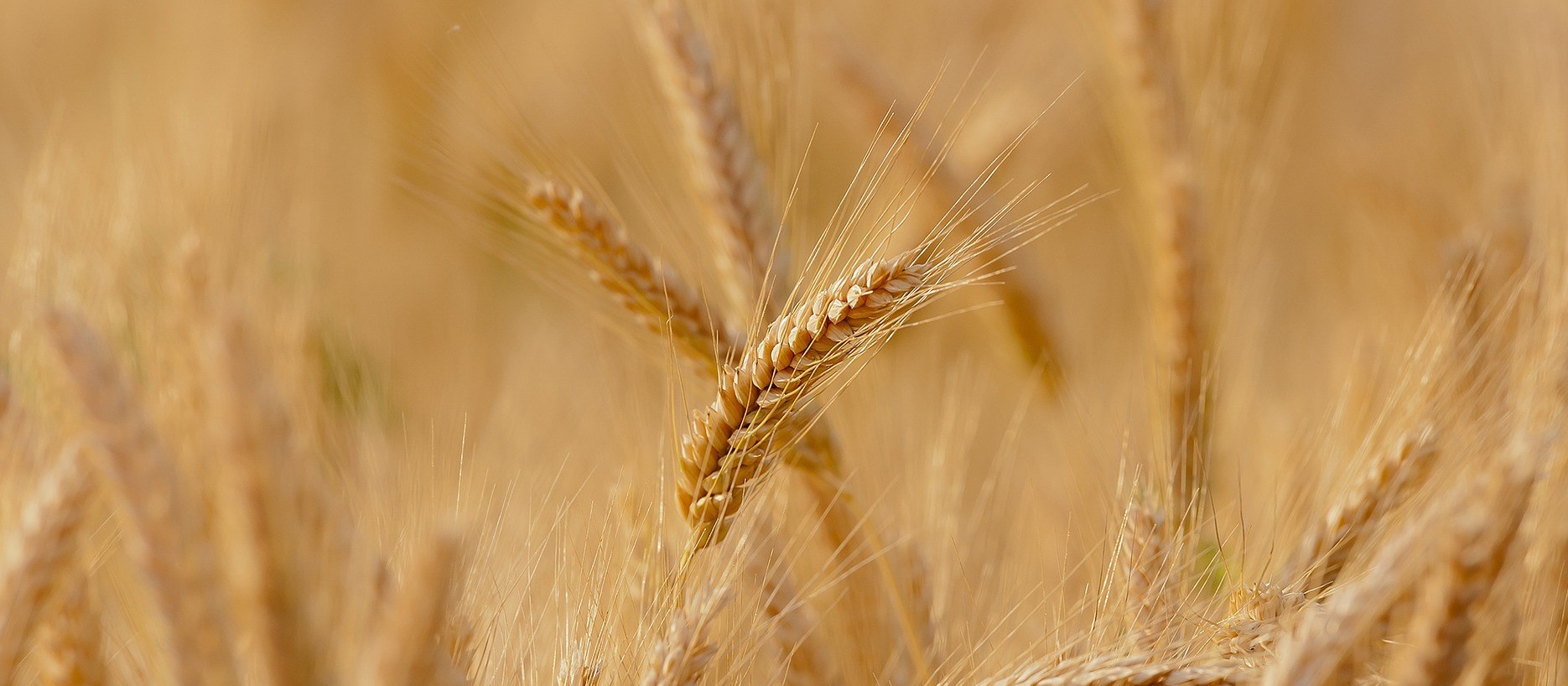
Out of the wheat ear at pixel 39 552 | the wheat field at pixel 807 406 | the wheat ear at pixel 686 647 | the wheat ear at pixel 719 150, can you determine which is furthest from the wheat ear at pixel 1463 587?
the wheat ear at pixel 39 552

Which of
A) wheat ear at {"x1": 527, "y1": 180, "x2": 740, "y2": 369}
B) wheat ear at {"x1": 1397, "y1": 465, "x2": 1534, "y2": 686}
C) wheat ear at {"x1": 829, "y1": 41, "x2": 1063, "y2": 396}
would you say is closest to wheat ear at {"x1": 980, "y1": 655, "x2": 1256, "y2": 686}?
wheat ear at {"x1": 1397, "y1": 465, "x2": 1534, "y2": 686}

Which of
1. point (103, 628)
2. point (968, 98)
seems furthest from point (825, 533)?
point (968, 98)

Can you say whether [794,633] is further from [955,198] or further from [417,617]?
[955,198]

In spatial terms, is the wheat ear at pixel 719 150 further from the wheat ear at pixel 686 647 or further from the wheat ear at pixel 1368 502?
the wheat ear at pixel 1368 502


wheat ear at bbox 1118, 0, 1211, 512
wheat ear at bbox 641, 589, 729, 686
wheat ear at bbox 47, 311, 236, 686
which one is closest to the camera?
wheat ear at bbox 47, 311, 236, 686

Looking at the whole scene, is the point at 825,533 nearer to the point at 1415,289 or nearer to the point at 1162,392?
the point at 1162,392

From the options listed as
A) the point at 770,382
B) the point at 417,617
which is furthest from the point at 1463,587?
the point at 417,617

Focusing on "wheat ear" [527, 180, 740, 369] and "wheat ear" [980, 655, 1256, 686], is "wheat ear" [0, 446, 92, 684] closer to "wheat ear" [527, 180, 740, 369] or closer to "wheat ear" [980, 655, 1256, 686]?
"wheat ear" [527, 180, 740, 369]
